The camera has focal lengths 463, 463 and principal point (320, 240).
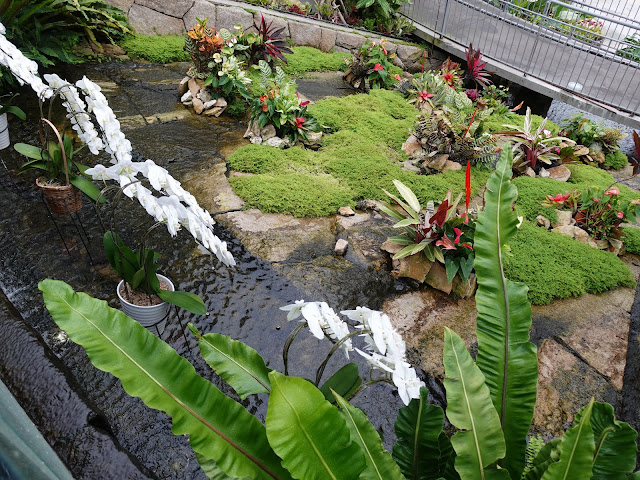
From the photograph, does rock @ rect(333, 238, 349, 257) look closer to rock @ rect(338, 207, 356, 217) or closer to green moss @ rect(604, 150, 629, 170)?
rock @ rect(338, 207, 356, 217)

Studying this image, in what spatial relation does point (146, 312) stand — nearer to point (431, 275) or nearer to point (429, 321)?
point (429, 321)

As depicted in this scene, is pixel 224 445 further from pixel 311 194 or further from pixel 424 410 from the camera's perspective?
pixel 311 194

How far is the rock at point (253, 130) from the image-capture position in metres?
5.14

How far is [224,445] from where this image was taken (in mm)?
1392

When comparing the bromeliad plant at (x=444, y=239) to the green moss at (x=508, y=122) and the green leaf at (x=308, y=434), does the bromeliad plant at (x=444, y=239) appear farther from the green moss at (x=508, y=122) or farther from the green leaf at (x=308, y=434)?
the green moss at (x=508, y=122)

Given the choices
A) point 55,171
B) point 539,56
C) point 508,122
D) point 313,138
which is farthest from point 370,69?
point 55,171

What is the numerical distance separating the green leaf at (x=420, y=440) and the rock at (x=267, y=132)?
3976 millimetres

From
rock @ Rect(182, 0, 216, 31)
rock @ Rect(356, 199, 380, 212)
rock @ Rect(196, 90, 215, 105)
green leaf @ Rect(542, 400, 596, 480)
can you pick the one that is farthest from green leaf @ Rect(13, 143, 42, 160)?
rock @ Rect(182, 0, 216, 31)

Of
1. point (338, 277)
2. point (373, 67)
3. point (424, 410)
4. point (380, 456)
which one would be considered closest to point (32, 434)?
point (380, 456)

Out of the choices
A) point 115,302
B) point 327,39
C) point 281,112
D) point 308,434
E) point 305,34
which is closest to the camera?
point 308,434

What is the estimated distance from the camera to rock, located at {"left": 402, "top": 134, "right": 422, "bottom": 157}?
5.39 metres

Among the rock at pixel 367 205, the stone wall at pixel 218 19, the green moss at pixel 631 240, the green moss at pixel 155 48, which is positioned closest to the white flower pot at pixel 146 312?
the rock at pixel 367 205

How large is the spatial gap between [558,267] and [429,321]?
1.46 meters

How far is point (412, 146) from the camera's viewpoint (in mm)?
5449
